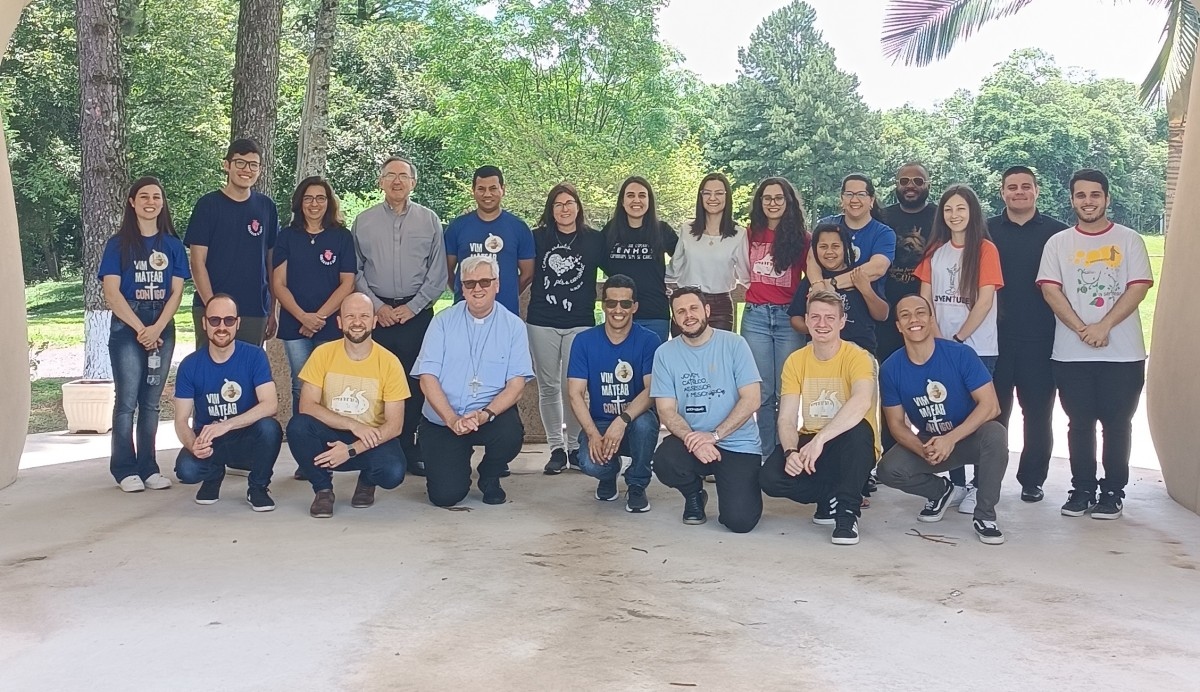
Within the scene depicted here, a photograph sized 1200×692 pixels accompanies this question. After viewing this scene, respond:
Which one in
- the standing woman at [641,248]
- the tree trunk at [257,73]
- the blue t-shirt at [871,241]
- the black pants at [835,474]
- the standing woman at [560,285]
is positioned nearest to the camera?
the black pants at [835,474]

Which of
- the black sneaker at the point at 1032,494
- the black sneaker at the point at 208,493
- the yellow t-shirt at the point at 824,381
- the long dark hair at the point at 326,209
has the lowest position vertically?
the black sneaker at the point at 208,493

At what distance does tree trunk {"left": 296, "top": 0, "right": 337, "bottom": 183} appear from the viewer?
39.2ft

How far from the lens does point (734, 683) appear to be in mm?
2965

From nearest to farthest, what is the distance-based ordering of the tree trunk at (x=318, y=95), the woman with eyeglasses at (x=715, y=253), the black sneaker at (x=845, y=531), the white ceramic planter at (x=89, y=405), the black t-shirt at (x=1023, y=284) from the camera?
the black sneaker at (x=845, y=531)
the black t-shirt at (x=1023, y=284)
the woman with eyeglasses at (x=715, y=253)
the white ceramic planter at (x=89, y=405)
the tree trunk at (x=318, y=95)

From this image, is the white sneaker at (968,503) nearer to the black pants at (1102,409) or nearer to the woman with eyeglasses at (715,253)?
the black pants at (1102,409)

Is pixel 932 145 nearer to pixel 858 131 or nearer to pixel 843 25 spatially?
pixel 858 131

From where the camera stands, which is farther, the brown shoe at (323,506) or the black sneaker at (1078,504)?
the black sneaker at (1078,504)

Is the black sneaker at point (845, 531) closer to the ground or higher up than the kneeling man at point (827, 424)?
closer to the ground

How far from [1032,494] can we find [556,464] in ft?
8.20

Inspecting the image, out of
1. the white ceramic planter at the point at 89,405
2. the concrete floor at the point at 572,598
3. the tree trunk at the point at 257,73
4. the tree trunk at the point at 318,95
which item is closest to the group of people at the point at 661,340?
the concrete floor at the point at 572,598

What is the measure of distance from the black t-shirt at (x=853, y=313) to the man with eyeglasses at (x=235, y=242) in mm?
2803

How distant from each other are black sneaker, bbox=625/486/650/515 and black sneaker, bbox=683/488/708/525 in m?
0.27

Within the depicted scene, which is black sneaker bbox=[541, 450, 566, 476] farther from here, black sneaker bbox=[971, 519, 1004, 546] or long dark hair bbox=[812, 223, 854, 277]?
black sneaker bbox=[971, 519, 1004, 546]

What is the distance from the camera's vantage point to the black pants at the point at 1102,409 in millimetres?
5023
